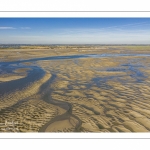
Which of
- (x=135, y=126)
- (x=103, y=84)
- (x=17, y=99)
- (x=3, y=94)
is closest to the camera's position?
(x=135, y=126)

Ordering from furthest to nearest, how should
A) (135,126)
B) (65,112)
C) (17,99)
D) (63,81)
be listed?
(63,81), (17,99), (65,112), (135,126)
